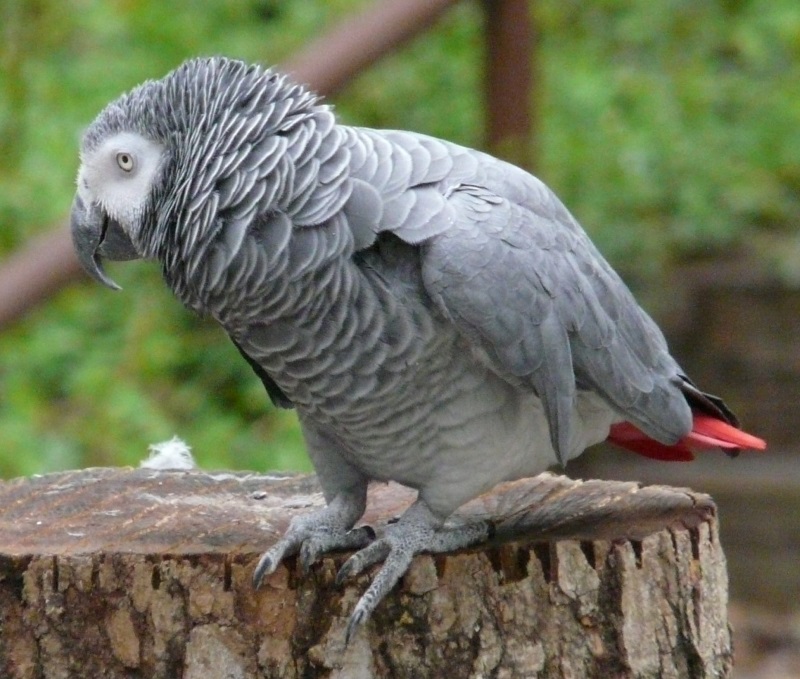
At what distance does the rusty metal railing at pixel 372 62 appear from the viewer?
132 inches

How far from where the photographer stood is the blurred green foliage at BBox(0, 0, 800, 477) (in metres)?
3.86

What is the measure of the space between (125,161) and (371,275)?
41cm

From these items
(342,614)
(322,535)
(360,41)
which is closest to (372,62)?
(360,41)

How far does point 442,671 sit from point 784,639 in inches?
118

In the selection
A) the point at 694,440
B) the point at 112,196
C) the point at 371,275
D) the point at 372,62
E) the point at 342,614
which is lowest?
the point at 342,614

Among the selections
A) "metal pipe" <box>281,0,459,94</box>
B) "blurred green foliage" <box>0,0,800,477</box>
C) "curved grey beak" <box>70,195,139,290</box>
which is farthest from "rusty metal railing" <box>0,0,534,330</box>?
"curved grey beak" <box>70,195,139,290</box>

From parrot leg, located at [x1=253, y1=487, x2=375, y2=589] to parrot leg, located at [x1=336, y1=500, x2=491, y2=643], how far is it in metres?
0.06

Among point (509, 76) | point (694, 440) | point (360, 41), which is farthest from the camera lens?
point (509, 76)

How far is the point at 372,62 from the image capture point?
3611mm

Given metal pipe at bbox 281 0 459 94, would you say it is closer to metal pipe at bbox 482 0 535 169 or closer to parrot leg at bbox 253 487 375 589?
metal pipe at bbox 482 0 535 169

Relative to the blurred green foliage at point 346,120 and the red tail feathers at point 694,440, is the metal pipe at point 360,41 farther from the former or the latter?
the red tail feathers at point 694,440

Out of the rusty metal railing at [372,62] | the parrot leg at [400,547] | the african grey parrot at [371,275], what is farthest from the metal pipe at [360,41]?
the parrot leg at [400,547]

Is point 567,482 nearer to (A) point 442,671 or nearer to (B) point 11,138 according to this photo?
(A) point 442,671

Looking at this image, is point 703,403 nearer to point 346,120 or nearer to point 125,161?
point 125,161
